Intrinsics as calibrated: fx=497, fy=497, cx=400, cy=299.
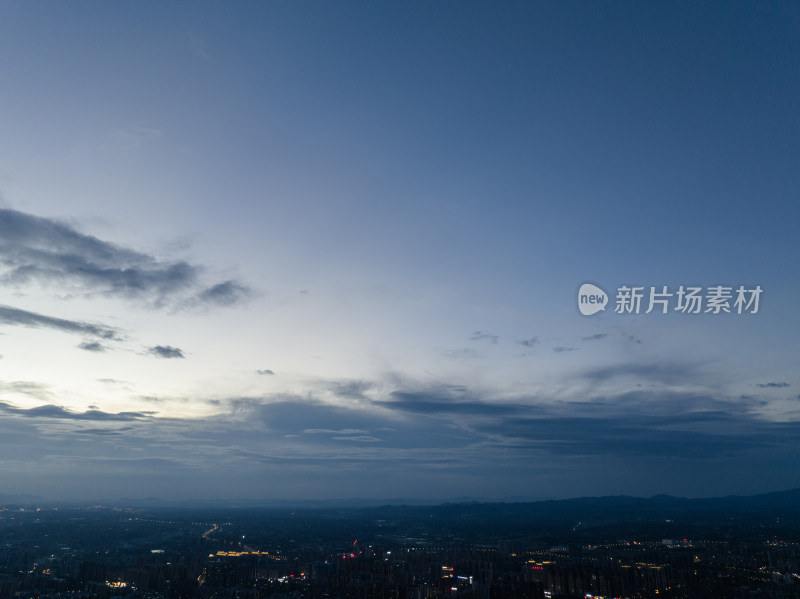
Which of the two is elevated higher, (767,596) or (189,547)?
(767,596)

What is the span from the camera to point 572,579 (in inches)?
2367

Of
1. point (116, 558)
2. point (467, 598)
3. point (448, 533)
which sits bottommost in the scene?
point (448, 533)

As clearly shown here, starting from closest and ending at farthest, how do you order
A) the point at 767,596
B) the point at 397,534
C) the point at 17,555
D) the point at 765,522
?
the point at 767,596 < the point at 17,555 < the point at 397,534 < the point at 765,522

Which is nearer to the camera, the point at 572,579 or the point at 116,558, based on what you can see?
the point at 572,579

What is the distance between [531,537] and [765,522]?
8232 centimetres

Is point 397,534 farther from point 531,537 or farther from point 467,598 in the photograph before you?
point 467,598

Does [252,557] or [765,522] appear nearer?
[252,557]

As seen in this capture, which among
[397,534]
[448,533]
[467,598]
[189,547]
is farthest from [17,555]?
[448,533]

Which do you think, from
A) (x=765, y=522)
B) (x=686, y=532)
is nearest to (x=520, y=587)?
(x=686, y=532)

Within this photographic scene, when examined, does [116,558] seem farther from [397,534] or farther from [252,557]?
[397,534]

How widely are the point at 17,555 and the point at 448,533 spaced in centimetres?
9546

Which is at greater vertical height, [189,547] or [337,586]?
[337,586]

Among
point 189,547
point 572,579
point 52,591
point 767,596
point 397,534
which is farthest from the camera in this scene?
point 397,534

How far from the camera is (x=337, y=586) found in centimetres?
5838
